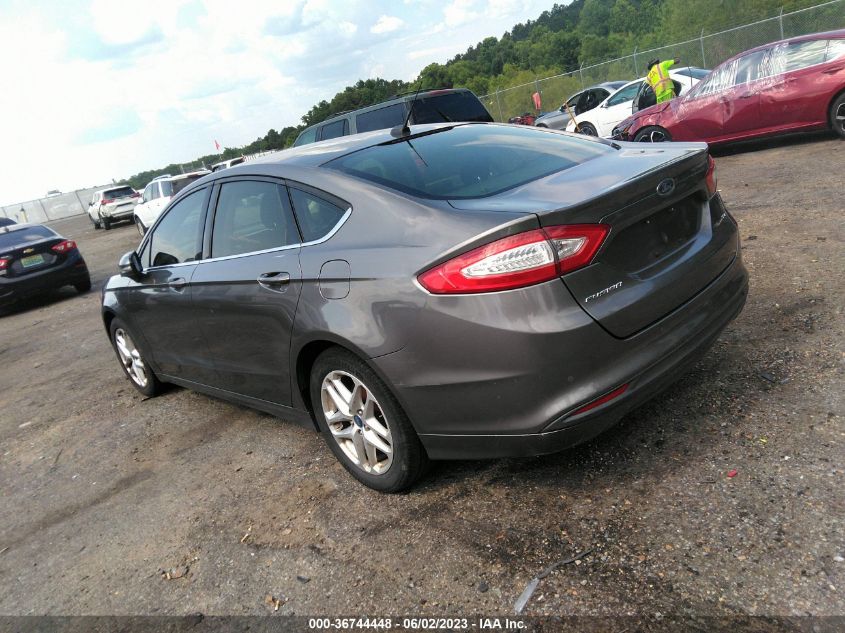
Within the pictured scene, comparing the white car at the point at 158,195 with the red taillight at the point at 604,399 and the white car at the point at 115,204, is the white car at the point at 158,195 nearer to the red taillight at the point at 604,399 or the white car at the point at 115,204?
the white car at the point at 115,204

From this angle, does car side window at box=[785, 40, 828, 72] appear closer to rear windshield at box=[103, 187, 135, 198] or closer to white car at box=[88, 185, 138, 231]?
white car at box=[88, 185, 138, 231]

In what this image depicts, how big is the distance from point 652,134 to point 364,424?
10523 mm

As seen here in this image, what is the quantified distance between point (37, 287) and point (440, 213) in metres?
11.3

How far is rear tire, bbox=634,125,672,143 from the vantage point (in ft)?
39.1

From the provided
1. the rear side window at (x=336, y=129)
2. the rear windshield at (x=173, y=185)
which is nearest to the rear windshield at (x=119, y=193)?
the rear windshield at (x=173, y=185)

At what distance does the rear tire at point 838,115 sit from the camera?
A: 9.88 metres

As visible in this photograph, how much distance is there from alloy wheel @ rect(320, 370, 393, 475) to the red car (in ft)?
31.5

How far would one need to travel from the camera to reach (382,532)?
3086 mm

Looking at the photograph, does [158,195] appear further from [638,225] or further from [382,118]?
[638,225]

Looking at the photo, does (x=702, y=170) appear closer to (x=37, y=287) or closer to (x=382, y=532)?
(x=382, y=532)

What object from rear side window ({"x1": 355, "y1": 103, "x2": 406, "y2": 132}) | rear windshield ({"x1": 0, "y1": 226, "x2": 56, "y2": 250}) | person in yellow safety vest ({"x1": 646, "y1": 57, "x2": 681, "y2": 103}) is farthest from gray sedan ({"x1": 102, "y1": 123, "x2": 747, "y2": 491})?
person in yellow safety vest ({"x1": 646, "y1": 57, "x2": 681, "y2": 103})

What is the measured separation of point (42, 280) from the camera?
11977 millimetres

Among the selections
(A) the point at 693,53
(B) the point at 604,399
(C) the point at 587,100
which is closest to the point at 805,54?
(C) the point at 587,100

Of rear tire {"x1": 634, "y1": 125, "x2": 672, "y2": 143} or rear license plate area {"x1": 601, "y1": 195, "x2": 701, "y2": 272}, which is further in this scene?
rear tire {"x1": 634, "y1": 125, "x2": 672, "y2": 143}
